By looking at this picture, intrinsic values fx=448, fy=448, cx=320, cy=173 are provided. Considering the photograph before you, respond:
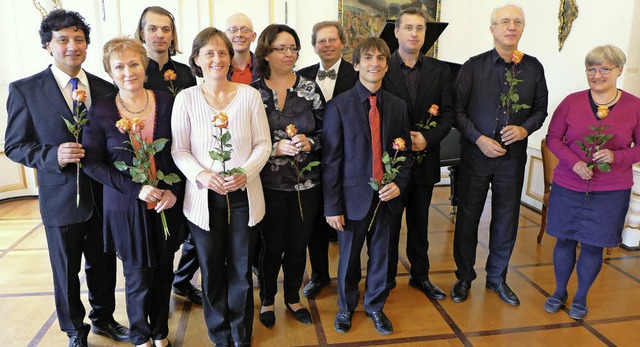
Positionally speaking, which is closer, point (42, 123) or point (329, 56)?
point (42, 123)

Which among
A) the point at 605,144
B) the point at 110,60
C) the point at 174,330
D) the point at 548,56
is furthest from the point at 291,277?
the point at 548,56

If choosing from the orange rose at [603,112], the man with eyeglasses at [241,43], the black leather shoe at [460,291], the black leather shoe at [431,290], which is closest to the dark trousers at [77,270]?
the man with eyeglasses at [241,43]

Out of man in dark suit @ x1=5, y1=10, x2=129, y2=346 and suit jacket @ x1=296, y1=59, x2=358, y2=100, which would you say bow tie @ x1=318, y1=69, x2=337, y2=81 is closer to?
suit jacket @ x1=296, y1=59, x2=358, y2=100

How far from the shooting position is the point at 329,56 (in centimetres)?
293

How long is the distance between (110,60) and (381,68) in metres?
1.34

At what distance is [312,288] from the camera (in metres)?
3.19

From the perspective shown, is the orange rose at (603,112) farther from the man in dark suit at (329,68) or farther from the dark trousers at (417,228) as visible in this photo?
the man in dark suit at (329,68)

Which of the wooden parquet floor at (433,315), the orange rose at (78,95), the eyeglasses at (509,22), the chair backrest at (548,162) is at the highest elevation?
the eyeglasses at (509,22)

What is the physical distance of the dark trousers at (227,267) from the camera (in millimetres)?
2238

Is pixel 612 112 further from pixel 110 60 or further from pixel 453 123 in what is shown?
pixel 110 60

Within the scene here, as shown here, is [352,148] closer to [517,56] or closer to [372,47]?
[372,47]

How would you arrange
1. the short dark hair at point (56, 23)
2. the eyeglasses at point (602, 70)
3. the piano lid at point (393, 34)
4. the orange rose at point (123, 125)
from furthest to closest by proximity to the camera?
1. the piano lid at point (393, 34)
2. the eyeglasses at point (602, 70)
3. the short dark hair at point (56, 23)
4. the orange rose at point (123, 125)


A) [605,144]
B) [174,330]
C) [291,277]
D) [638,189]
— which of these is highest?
[605,144]

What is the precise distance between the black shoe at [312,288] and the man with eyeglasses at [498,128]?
3.05 ft
